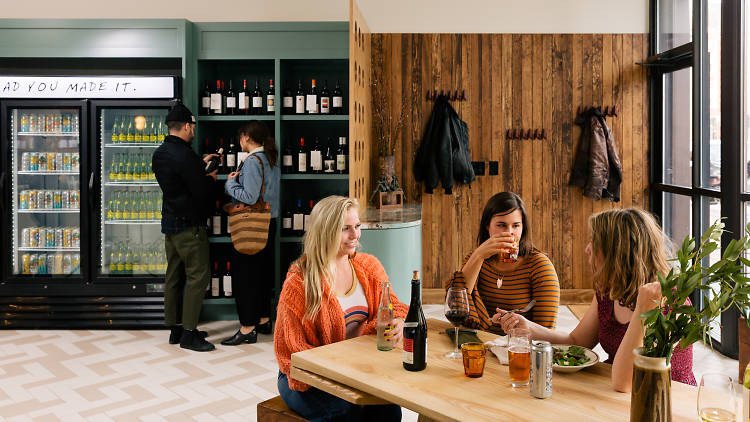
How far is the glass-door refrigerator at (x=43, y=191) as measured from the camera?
5.04 meters

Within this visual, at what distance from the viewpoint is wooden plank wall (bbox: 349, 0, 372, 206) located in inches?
172

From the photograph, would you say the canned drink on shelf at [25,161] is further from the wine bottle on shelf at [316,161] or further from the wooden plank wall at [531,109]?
the wooden plank wall at [531,109]

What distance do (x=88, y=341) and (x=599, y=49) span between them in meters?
4.74

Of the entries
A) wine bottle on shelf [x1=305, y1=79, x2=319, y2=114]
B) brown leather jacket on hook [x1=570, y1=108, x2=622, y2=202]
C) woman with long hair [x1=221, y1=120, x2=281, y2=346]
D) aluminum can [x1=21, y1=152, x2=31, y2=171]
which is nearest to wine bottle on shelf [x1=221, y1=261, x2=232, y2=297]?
woman with long hair [x1=221, y1=120, x2=281, y2=346]

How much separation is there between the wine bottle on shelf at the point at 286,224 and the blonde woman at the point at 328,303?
2.79m

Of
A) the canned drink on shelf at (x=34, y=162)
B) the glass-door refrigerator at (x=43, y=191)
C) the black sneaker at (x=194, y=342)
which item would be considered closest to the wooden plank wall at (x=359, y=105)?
the black sneaker at (x=194, y=342)

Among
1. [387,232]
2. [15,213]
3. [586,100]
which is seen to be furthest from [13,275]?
[586,100]

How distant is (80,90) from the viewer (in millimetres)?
4973

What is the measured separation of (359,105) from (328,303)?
2713mm

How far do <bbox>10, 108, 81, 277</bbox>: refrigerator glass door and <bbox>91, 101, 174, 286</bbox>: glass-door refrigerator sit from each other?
204 mm

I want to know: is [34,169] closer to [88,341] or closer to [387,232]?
[88,341]

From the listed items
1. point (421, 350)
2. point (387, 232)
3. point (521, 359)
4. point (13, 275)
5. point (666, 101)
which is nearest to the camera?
point (521, 359)

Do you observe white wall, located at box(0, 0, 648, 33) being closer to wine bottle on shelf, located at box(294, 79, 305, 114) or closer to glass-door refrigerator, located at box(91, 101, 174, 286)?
wine bottle on shelf, located at box(294, 79, 305, 114)

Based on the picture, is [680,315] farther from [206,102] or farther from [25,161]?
[25,161]
